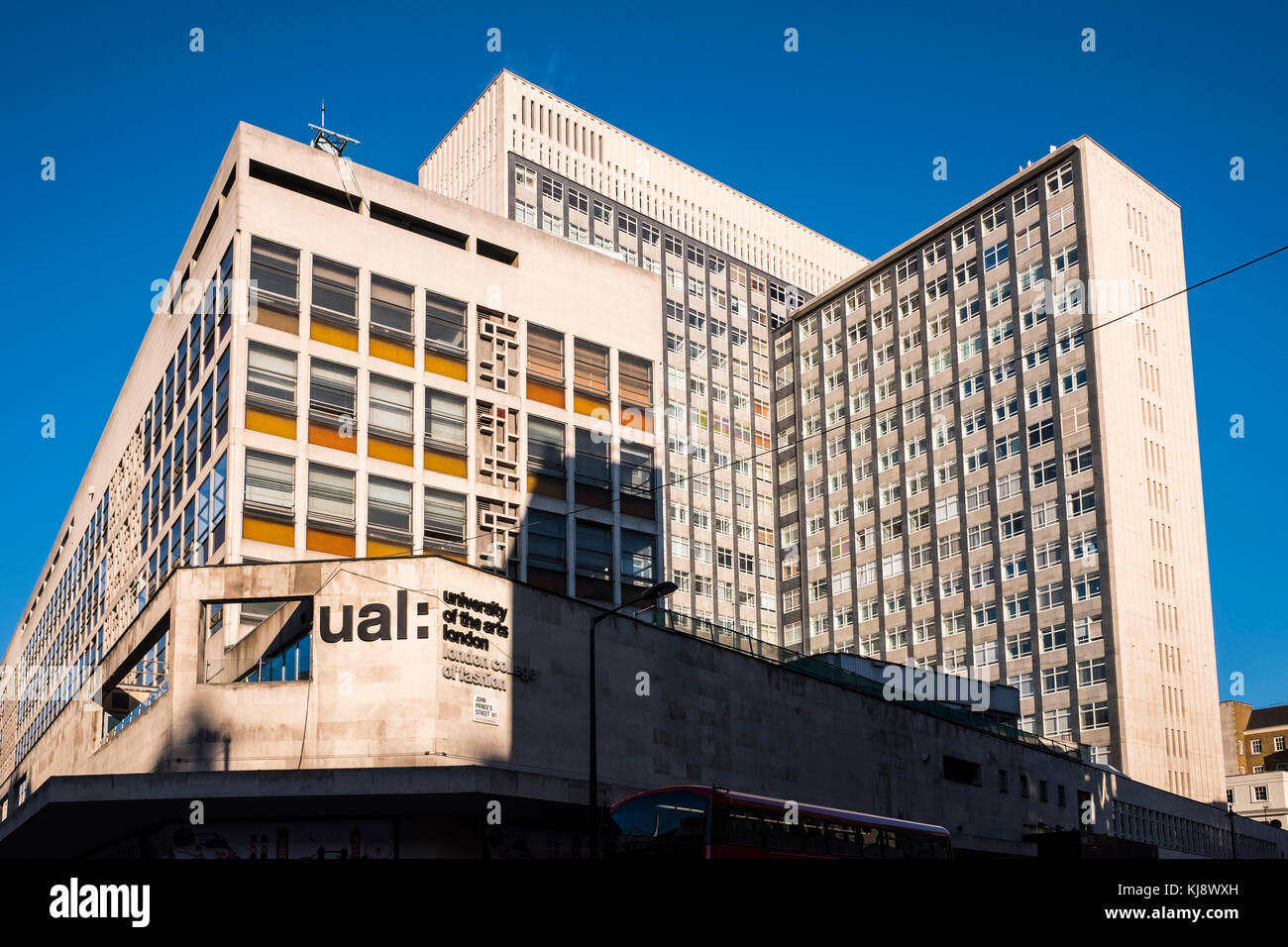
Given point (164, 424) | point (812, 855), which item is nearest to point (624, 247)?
point (164, 424)

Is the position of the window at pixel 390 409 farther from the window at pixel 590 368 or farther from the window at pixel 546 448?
the window at pixel 590 368

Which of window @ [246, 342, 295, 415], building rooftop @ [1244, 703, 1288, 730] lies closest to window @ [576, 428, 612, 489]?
window @ [246, 342, 295, 415]

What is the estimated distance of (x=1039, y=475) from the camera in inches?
4198

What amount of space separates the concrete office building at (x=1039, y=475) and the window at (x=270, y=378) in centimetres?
6652

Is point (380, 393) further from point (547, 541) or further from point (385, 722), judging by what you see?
point (385, 722)

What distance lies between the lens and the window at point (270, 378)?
5247 centimetres

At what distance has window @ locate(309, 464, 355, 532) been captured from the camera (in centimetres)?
5294

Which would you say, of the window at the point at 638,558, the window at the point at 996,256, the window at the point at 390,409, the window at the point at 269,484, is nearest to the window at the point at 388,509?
the window at the point at 390,409

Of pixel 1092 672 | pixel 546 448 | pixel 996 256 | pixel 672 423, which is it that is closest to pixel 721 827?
pixel 546 448

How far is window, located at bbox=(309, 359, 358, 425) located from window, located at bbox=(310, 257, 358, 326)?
86.2 inches

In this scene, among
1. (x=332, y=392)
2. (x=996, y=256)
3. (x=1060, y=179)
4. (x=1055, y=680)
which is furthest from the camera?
(x=996, y=256)

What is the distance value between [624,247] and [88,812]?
92669 mm

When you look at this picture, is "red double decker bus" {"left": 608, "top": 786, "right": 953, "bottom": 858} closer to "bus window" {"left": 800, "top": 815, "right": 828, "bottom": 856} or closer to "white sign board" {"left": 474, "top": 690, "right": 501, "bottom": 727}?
"bus window" {"left": 800, "top": 815, "right": 828, "bottom": 856}

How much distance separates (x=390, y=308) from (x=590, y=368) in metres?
10.5
